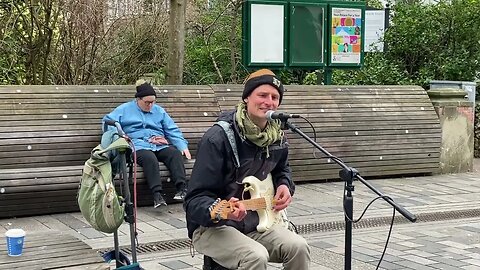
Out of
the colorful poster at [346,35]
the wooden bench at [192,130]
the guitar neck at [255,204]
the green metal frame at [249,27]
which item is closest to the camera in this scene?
the guitar neck at [255,204]

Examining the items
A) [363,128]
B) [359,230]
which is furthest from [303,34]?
[359,230]

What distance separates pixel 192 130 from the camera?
8305 millimetres

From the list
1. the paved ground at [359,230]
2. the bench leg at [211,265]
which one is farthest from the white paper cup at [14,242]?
the paved ground at [359,230]

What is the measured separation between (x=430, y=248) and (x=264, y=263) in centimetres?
292

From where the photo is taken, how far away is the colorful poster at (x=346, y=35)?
11.1 metres

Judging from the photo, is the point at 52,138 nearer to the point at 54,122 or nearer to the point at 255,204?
the point at 54,122

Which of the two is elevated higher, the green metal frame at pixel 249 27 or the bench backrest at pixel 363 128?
the green metal frame at pixel 249 27

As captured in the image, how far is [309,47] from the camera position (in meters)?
11.0

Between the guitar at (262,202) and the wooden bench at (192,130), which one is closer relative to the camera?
the guitar at (262,202)

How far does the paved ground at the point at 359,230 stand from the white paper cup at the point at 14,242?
5.88 ft

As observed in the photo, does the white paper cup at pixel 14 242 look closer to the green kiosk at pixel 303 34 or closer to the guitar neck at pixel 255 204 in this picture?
the guitar neck at pixel 255 204

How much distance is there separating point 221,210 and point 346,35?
800 centimetres

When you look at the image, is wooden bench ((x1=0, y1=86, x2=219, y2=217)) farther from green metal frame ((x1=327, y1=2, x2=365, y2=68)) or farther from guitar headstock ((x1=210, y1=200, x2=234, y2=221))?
guitar headstock ((x1=210, y1=200, x2=234, y2=221))

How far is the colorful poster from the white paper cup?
792cm
